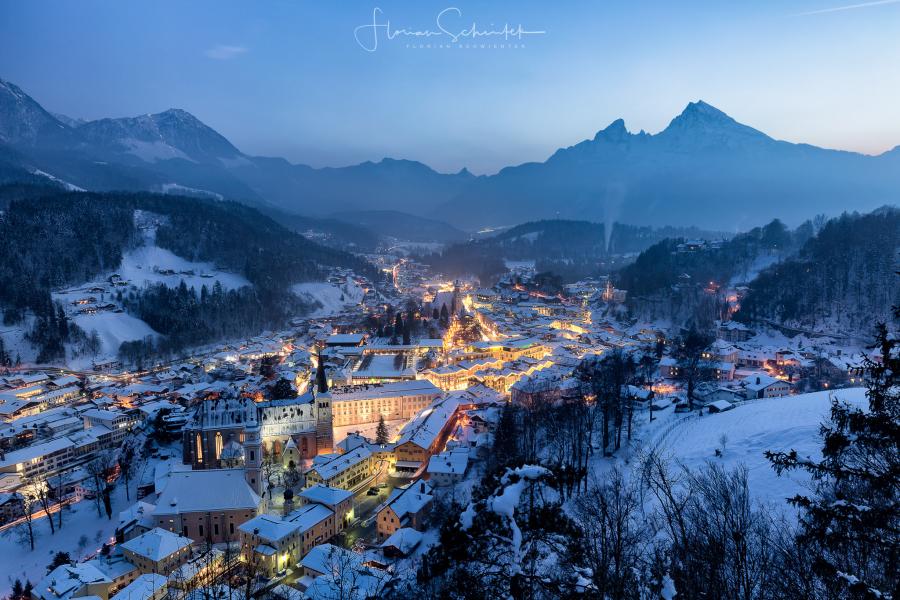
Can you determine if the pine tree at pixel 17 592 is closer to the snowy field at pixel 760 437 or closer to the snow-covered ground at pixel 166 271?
the snowy field at pixel 760 437

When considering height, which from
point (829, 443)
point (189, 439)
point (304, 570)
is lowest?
point (304, 570)

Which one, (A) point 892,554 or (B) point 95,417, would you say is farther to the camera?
(B) point 95,417

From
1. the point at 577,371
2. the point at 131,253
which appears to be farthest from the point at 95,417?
the point at 131,253

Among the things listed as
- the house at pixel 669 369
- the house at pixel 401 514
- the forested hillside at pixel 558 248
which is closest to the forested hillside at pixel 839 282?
the house at pixel 669 369

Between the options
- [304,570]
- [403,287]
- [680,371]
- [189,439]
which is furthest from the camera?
[403,287]

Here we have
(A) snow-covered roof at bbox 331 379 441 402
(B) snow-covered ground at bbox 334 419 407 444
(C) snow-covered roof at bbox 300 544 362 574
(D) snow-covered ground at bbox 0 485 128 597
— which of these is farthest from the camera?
(A) snow-covered roof at bbox 331 379 441 402

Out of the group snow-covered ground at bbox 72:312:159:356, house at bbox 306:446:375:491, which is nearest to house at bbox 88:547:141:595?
house at bbox 306:446:375:491

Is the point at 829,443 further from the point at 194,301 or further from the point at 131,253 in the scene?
the point at 131,253

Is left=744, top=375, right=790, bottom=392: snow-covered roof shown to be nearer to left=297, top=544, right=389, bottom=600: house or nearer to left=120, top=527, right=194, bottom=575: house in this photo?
left=297, top=544, right=389, bottom=600: house
